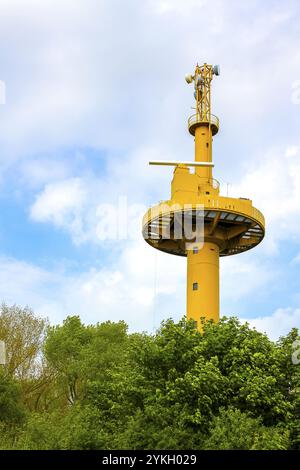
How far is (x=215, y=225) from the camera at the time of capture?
161ft

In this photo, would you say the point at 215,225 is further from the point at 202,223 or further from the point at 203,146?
the point at 203,146

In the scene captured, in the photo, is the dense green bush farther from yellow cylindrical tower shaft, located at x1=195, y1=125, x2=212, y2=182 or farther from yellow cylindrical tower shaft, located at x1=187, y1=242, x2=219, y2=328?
yellow cylindrical tower shaft, located at x1=195, y1=125, x2=212, y2=182

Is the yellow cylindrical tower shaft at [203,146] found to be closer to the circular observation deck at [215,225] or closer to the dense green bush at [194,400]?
the circular observation deck at [215,225]

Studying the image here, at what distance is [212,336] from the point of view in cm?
3288

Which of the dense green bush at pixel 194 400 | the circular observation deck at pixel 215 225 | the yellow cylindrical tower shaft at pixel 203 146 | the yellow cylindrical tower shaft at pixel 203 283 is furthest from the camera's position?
the yellow cylindrical tower shaft at pixel 203 146

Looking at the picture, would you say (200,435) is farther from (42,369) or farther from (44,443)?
(42,369)

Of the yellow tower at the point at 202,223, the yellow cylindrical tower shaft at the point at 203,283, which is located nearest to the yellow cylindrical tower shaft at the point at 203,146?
the yellow tower at the point at 202,223

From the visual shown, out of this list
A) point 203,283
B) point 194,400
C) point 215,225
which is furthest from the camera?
point 215,225

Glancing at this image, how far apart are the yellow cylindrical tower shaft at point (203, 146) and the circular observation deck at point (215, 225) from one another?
4.57m

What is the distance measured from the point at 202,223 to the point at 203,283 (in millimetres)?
4631

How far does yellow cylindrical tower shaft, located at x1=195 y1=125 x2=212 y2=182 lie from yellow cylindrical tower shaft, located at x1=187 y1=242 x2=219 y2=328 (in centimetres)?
630

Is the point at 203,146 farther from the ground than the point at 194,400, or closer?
farther from the ground

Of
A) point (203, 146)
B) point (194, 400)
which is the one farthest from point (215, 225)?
point (194, 400)

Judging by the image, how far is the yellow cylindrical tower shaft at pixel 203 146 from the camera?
5203cm
